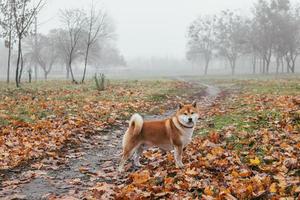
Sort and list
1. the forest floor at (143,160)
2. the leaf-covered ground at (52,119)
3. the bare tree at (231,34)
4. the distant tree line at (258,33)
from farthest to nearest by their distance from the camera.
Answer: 1. the bare tree at (231,34)
2. the distant tree line at (258,33)
3. the leaf-covered ground at (52,119)
4. the forest floor at (143,160)

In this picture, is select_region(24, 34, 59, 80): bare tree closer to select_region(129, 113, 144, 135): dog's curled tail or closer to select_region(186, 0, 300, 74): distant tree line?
select_region(186, 0, 300, 74): distant tree line

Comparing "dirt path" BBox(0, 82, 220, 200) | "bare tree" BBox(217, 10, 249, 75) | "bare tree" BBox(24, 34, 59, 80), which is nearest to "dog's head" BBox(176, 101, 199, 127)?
"dirt path" BBox(0, 82, 220, 200)

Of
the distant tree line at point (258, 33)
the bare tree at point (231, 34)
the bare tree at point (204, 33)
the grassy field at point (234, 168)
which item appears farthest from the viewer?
the bare tree at point (204, 33)

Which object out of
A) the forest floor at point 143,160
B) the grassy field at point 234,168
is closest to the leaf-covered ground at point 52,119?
the forest floor at point 143,160

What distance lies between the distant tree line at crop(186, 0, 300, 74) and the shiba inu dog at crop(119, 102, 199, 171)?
6621 cm

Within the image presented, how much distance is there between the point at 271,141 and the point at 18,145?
280 inches

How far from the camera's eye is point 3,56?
448 feet

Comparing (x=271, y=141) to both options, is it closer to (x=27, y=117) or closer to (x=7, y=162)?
(x=7, y=162)

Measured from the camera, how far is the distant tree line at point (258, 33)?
72.2 m

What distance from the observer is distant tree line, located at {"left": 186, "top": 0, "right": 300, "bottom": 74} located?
2844 inches

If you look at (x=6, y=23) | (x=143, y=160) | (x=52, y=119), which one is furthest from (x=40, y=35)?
(x=143, y=160)

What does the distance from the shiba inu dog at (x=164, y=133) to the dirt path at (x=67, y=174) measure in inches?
33.3

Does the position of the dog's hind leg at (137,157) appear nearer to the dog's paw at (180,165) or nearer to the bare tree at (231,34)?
the dog's paw at (180,165)

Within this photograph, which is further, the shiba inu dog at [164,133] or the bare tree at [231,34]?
the bare tree at [231,34]
